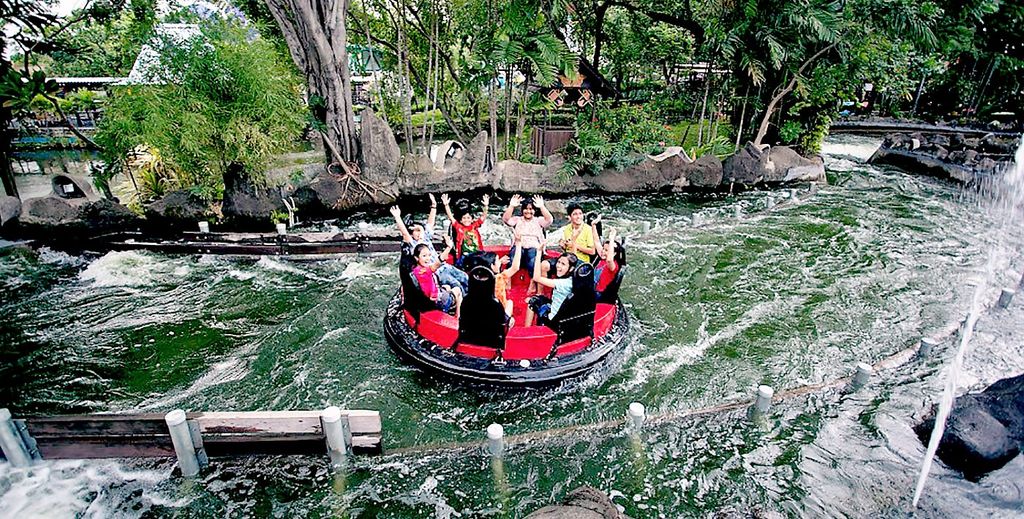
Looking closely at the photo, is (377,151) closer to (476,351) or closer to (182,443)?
(476,351)

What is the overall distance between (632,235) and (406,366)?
5.18 metres

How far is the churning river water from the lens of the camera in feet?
13.2

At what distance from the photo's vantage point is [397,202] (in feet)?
37.4

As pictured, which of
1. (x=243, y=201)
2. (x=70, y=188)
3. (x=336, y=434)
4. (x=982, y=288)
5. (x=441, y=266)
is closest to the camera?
(x=336, y=434)

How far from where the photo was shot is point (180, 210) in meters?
9.80

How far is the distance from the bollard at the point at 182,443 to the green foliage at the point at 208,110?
257 inches

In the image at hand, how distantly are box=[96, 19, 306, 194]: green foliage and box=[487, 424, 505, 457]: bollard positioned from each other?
767 centimetres

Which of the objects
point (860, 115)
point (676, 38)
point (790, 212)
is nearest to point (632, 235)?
point (790, 212)

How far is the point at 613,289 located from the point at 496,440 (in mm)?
2053

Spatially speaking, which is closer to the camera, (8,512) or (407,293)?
(8,512)

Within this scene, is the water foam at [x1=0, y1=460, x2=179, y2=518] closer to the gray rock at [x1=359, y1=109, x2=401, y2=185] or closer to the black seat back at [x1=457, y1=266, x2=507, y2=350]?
the black seat back at [x1=457, y1=266, x2=507, y2=350]

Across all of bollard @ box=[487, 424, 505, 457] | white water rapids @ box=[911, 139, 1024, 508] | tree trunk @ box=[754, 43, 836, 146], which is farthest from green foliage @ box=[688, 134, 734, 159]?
bollard @ box=[487, 424, 505, 457]

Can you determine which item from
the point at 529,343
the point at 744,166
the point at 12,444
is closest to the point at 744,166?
the point at 744,166

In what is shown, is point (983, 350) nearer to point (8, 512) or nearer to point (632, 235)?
point (632, 235)
